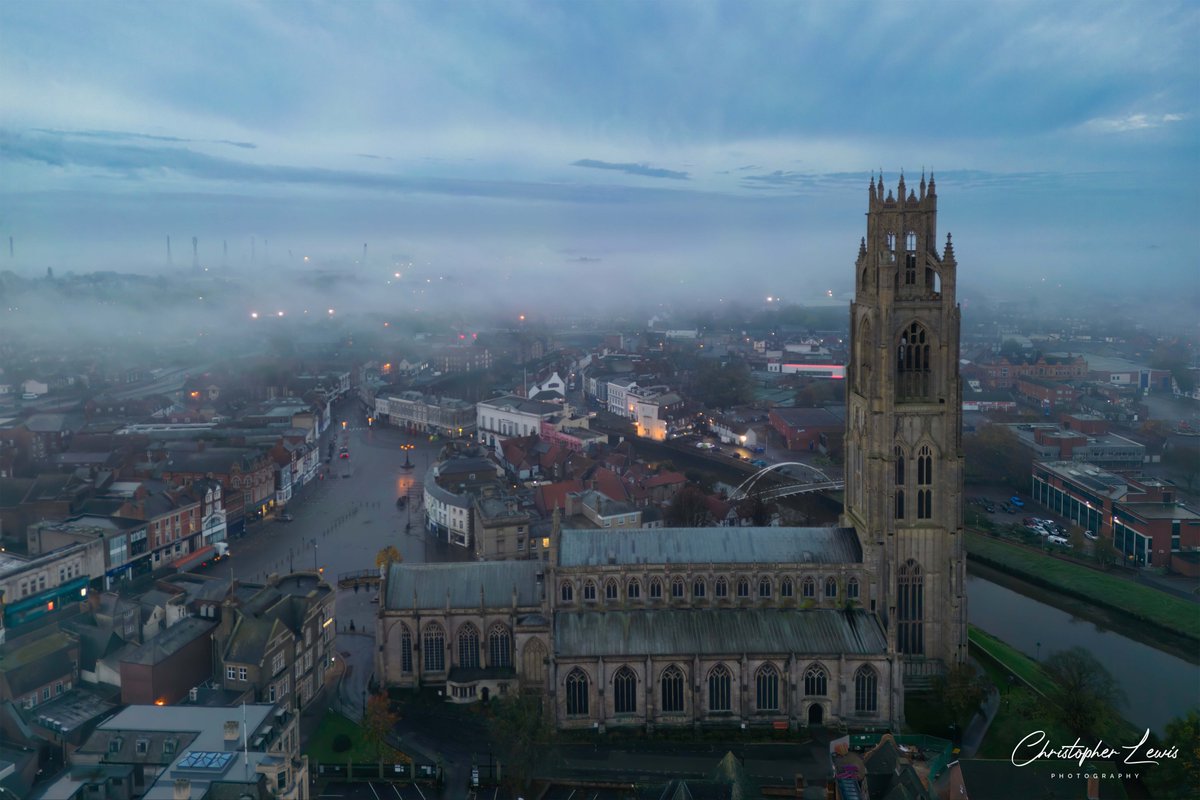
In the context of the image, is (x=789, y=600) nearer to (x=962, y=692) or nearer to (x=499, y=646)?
(x=962, y=692)

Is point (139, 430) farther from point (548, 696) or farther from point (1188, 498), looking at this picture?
point (1188, 498)

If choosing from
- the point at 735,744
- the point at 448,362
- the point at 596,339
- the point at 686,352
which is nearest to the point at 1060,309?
the point at 686,352

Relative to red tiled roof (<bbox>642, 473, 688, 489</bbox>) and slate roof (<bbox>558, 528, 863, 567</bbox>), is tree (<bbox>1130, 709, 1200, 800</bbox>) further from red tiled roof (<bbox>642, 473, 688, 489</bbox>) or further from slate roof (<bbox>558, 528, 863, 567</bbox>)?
red tiled roof (<bbox>642, 473, 688, 489</bbox>)

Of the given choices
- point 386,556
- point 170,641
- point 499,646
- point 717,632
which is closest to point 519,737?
point 499,646

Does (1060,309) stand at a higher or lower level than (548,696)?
higher

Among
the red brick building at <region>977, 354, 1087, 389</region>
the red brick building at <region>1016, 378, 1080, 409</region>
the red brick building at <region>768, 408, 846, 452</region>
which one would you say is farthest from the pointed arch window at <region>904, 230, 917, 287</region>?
the red brick building at <region>977, 354, 1087, 389</region>
